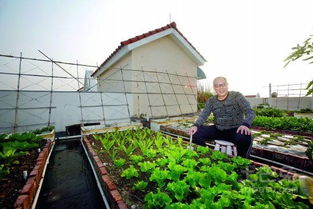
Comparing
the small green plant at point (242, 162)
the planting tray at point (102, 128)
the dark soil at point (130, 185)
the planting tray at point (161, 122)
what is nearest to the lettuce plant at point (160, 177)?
the dark soil at point (130, 185)

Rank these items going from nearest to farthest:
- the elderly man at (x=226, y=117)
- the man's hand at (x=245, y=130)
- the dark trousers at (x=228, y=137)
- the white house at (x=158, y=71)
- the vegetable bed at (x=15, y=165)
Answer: the vegetable bed at (x=15, y=165)
the man's hand at (x=245, y=130)
the dark trousers at (x=228, y=137)
the elderly man at (x=226, y=117)
the white house at (x=158, y=71)

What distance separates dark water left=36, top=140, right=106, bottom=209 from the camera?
194cm

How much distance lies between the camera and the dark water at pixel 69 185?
76.3 inches

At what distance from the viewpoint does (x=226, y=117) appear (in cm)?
273

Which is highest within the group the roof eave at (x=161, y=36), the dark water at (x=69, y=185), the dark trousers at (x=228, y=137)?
the roof eave at (x=161, y=36)

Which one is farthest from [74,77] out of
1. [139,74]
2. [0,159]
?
[0,159]

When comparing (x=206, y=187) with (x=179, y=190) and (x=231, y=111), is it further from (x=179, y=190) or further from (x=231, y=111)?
(x=231, y=111)

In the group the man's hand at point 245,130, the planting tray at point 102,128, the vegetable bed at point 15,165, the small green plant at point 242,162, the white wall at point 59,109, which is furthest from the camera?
the white wall at point 59,109

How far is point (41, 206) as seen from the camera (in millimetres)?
1879

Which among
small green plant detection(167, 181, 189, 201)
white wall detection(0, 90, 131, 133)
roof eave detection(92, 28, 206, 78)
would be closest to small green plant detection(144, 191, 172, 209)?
small green plant detection(167, 181, 189, 201)

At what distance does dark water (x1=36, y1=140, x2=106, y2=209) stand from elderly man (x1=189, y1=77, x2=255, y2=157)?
A: 67.9 inches

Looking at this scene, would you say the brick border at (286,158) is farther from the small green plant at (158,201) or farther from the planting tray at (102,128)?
the planting tray at (102,128)

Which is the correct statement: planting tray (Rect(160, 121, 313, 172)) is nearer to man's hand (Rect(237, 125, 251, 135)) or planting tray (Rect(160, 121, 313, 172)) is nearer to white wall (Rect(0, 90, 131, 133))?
man's hand (Rect(237, 125, 251, 135))

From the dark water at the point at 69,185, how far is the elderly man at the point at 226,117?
1.73m
